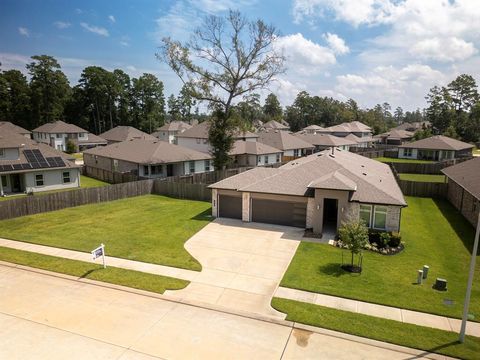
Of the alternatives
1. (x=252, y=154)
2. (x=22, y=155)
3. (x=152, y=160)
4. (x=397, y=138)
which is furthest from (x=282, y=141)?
(x=397, y=138)

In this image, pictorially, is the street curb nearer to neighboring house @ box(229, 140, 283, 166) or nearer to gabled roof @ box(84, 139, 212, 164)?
gabled roof @ box(84, 139, 212, 164)

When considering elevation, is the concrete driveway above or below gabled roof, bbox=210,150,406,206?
below

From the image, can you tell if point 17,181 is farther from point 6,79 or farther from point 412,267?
point 6,79

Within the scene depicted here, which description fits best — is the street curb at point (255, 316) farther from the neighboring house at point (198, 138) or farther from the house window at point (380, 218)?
the neighboring house at point (198, 138)

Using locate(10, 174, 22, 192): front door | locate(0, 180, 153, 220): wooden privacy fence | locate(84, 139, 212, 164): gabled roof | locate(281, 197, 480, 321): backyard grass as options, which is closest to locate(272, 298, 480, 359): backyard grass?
locate(281, 197, 480, 321): backyard grass

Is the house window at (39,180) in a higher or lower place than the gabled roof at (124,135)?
lower

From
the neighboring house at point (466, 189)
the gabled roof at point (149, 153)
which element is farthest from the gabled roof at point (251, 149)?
the neighboring house at point (466, 189)
